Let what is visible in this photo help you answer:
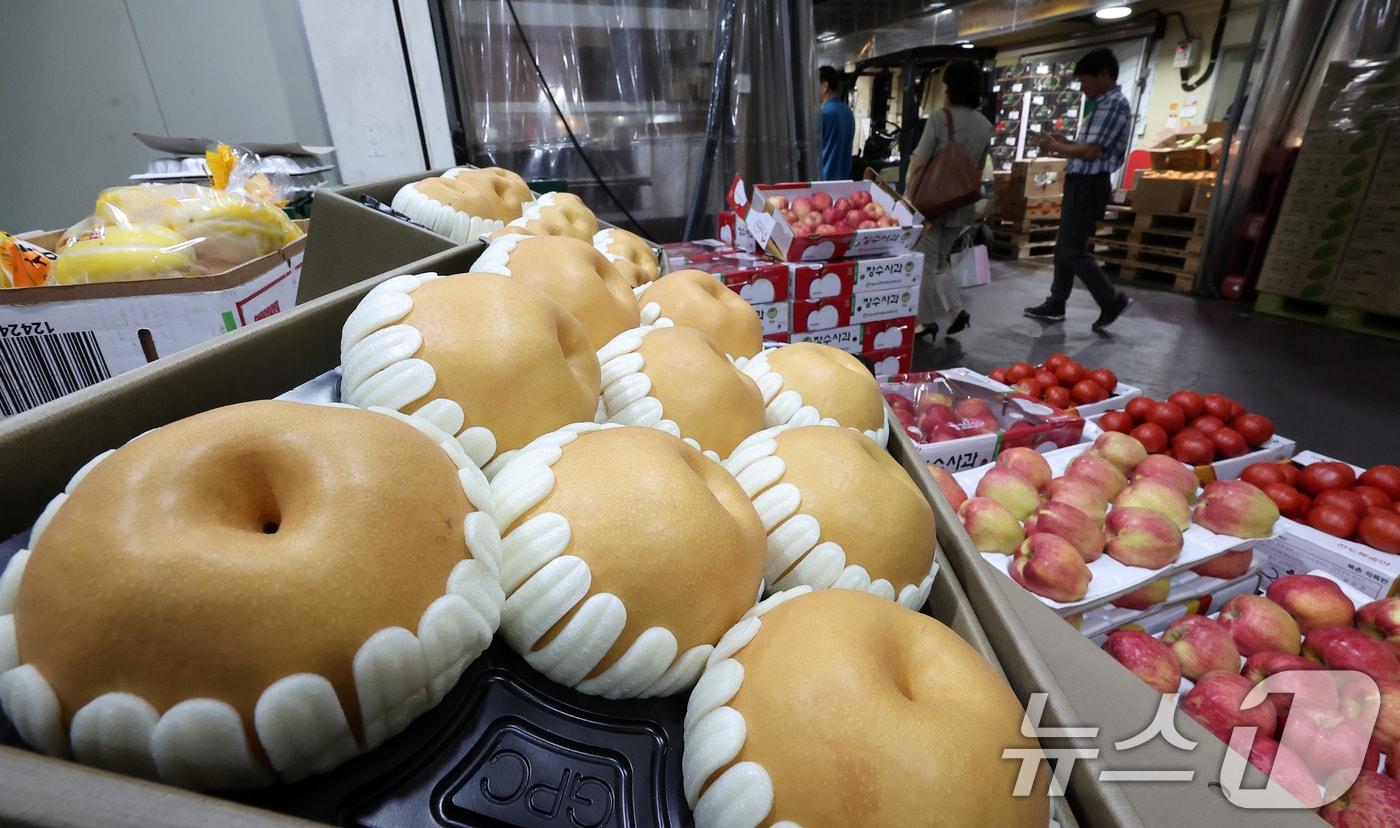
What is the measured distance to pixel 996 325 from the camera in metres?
Result: 5.07

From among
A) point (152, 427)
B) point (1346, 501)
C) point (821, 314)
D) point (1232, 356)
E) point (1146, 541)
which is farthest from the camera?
point (1232, 356)

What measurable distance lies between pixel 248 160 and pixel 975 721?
2418 millimetres

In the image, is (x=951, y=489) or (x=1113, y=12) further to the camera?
(x=1113, y=12)

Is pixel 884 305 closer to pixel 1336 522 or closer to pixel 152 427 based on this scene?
pixel 1336 522

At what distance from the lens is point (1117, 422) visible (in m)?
1.93

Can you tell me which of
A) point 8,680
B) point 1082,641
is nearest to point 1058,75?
point 1082,641

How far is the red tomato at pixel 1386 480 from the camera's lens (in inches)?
61.7

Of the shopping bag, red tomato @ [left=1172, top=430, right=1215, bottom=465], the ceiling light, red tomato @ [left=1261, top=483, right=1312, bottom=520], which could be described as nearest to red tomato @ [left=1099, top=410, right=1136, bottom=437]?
red tomato @ [left=1172, top=430, right=1215, bottom=465]

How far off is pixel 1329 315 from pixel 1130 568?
5.82 m

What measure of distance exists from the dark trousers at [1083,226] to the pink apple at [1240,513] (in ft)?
12.6

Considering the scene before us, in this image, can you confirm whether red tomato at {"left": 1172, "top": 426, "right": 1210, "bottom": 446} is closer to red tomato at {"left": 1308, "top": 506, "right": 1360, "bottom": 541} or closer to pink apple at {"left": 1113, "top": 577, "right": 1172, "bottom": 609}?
red tomato at {"left": 1308, "top": 506, "right": 1360, "bottom": 541}

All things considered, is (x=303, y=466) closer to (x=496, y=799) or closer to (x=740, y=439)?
(x=496, y=799)

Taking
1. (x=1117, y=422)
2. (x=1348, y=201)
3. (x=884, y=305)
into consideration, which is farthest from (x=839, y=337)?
(x=1348, y=201)

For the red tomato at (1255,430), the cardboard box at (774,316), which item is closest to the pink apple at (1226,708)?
the red tomato at (1255,430)
